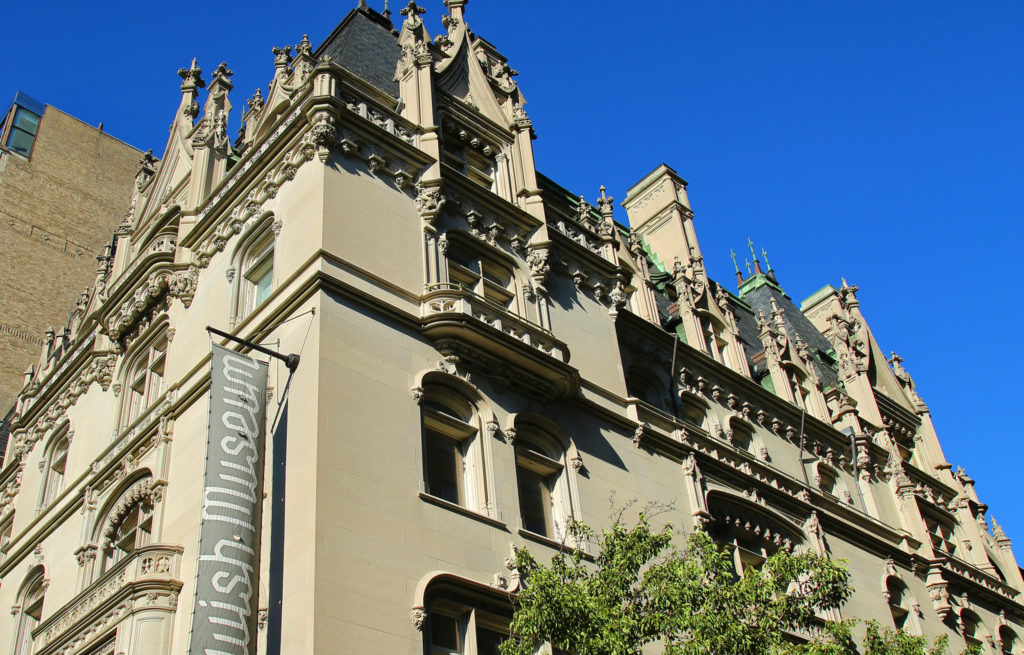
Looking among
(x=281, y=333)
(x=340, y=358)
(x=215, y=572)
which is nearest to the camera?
(x=215, y=572)

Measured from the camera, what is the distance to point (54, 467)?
3047 cm

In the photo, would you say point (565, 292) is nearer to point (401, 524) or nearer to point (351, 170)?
point (351, 170)

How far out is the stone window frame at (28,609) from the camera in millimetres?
26156

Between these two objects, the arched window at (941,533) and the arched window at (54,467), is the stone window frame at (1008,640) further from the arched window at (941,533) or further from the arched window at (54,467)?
the arched window at (54,467)

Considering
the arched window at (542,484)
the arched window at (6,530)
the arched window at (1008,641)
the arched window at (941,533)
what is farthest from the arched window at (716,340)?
the arched window at (6,530)

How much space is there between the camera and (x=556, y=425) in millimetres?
24094

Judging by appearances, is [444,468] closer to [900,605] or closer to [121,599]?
[121,599]

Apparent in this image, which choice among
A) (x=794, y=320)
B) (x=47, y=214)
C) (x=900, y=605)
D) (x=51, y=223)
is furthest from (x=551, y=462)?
(x=47, y=214)

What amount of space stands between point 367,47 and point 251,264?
9263mm

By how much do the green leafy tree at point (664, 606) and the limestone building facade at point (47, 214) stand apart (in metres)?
31.5

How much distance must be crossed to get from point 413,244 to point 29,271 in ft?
96.9

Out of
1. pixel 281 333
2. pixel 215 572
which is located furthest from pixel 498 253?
pixel 215 572

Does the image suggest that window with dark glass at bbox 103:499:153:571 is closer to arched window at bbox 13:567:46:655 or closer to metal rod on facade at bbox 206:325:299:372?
arched window at bbox 13:567:46:655

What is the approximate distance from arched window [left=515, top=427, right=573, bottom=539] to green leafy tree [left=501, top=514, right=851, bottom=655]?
3.78 m
